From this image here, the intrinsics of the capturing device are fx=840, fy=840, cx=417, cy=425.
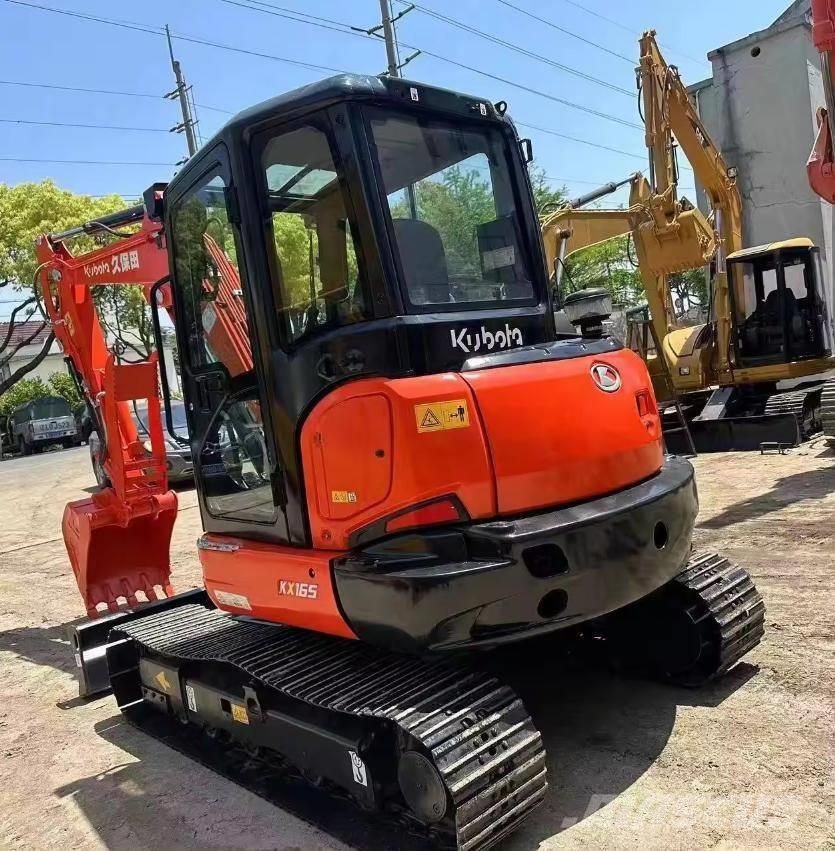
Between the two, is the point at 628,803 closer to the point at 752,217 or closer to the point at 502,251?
the point at 502,251

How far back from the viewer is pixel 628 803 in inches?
120

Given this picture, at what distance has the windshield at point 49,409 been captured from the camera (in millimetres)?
32406

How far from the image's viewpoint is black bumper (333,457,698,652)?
287cm

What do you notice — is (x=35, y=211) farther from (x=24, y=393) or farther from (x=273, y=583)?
(x=273, y=583)

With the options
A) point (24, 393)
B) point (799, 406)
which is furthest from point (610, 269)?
point (799, 406)

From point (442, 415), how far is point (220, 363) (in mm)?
1331

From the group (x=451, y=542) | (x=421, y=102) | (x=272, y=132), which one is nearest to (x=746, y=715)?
(x=451, y=542)

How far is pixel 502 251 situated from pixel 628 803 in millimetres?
2180

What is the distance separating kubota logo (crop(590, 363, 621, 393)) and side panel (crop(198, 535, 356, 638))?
1.24 m

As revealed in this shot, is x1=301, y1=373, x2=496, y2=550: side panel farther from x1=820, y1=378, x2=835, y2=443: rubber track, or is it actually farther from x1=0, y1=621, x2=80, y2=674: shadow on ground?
x1=820, y1=378, x2=835, y2=443: rubber track

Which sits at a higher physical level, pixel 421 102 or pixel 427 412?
pixel 421 102

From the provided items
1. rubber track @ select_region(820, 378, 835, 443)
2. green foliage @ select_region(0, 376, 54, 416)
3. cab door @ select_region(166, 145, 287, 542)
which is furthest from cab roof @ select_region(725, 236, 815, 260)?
green foliage @ select_region(0, 376, 54, 416)

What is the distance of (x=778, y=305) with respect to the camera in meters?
11.2

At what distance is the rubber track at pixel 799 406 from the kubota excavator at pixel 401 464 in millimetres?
7512
